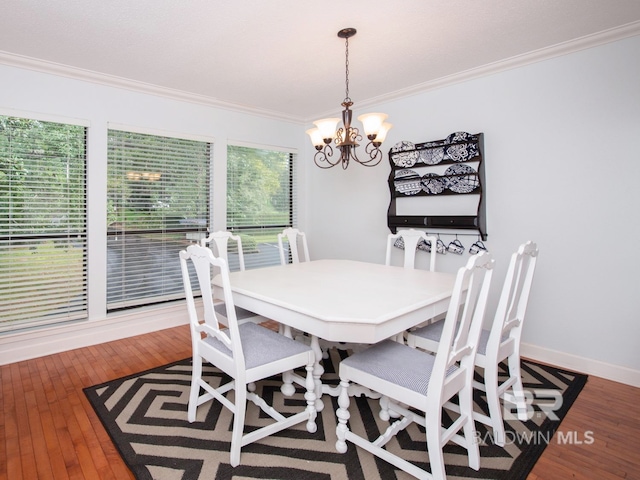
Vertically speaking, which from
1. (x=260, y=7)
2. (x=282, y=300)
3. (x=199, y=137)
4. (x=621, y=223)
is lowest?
(x=282, y=300)

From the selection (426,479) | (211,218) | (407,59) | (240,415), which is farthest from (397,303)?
(211,218)

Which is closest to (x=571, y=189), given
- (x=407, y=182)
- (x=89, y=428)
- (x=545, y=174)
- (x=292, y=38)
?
(x=545, y=174)

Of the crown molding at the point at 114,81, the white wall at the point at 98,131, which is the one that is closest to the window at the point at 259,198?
the white wall at the point at 98,131

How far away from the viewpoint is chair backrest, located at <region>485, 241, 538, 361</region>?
1.82m

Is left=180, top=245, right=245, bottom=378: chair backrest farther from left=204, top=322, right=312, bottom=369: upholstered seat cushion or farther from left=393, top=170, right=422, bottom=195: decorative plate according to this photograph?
left=393, top=170, right=422, bottom=195: decorative plate

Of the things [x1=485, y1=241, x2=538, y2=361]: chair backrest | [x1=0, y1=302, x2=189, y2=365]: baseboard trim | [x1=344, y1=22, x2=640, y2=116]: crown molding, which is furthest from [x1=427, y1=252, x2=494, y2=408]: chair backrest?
[x1=0, y1=302, x2=189, y2=365]: baseboard trim

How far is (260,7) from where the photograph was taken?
7.09 ft

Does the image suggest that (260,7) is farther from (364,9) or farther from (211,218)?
(211,218)

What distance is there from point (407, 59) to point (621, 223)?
78.9 inches

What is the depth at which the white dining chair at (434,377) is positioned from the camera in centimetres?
146

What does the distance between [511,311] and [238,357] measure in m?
1.51

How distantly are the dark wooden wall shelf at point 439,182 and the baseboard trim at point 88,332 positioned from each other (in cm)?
256

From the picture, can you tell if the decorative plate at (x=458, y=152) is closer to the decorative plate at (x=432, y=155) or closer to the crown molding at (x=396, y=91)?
the decorative plate at (x=432, y=155)

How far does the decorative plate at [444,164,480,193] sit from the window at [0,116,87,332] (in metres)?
3.36
